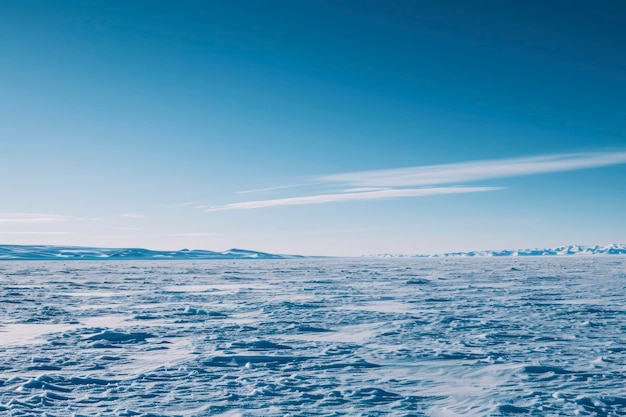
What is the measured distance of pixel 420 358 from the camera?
26.7 feet

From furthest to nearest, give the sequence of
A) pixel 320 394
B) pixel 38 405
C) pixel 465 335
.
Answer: pixel 465 335 < pixel 320 394 < pixel 38 405

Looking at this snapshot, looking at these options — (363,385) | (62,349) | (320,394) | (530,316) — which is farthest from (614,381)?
(62,349)

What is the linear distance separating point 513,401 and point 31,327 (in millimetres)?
10024

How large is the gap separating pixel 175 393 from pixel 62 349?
375 centimetres

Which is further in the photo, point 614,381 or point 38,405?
point 614,381

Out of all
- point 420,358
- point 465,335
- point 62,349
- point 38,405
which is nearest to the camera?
point 38,405

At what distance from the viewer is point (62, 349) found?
8.78 metres

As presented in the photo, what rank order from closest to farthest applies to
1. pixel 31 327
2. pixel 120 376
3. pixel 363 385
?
pixel 363 385 → pixel 120 376 → pixel 31 327

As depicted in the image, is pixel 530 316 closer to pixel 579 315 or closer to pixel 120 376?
pixel 579 315

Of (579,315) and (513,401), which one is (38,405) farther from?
(579,315)

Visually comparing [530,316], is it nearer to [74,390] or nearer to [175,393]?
[175,393]

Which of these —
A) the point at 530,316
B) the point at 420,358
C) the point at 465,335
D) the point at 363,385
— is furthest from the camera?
the point at 530,316

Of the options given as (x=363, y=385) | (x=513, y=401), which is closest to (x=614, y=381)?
(x=513, y=401)

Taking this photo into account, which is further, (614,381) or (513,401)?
(614,381)
